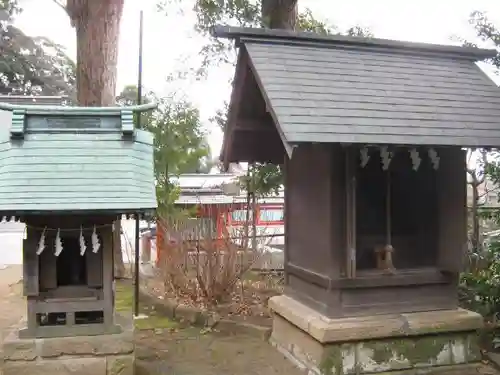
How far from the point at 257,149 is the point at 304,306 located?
2.35 meters

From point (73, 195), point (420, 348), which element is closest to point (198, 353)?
point (420, 348)

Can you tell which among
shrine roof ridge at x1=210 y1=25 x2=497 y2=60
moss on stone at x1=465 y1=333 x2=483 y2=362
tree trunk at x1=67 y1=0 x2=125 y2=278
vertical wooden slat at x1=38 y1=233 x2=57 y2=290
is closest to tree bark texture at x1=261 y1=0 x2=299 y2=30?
tree trunk at x1=67 y1=0 x2=125 y2=278

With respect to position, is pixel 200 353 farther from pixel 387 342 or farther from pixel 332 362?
pixel 387 342

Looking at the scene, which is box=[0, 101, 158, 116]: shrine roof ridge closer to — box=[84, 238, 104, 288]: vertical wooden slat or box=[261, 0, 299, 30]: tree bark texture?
box=[84, 238, 104, 288]: vertical wooden slat

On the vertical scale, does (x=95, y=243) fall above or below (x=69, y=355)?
above

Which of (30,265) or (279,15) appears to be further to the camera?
(279,15)

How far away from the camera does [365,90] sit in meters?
5.84

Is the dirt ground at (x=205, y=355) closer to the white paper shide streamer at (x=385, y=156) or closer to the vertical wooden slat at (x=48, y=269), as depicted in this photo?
the vertical wooden slat at (x=48, y=269)

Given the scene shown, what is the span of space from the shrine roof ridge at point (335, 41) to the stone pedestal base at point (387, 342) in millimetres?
3277

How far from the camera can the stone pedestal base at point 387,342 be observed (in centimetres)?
552

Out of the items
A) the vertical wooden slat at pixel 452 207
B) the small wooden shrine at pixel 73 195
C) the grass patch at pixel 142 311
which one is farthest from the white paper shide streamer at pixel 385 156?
the grass patch at pixel 142 311

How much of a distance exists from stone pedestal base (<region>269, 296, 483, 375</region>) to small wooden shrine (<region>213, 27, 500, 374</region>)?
0.5 inches

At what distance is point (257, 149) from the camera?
7.43 m

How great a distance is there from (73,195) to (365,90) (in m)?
3.35
